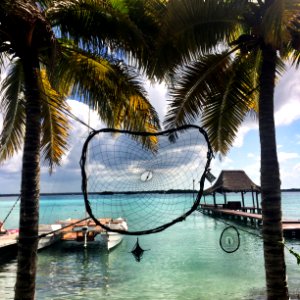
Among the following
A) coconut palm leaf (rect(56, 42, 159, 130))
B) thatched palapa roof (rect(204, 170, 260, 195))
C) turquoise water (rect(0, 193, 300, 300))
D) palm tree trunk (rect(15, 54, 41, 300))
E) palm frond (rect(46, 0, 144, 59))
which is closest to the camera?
palm tree trunk (rect(15, 54, 41, 300))

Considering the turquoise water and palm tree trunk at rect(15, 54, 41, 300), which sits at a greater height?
palm tree trunk at rect(15, 54, 41, 300)

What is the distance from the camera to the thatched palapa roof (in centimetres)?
4900

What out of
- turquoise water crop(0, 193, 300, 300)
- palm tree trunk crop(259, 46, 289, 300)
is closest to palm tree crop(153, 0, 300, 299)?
palm tree trunk crop(259, 46, 289, 300)

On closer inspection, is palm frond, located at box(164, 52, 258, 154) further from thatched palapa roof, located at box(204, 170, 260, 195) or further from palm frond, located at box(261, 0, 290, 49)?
thatched palapa roof, located at box(204, 170, 260, 195)

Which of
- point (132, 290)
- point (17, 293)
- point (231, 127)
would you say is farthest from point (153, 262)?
point (17, 293)

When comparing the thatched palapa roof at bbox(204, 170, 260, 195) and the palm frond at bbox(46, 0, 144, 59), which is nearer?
the palm frond at bbox(46, 0, 144, 59)

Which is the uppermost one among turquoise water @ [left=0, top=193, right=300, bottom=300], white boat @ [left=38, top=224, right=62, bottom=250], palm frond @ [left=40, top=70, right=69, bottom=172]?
palm frond @ [left=40, top=70, right=69, bottom=172]

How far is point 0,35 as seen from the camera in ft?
26.7

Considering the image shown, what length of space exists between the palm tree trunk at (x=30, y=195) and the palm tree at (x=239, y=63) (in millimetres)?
2913

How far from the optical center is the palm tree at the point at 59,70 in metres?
7.84

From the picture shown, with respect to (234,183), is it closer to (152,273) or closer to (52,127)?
(152,273)

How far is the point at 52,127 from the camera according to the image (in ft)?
39.9

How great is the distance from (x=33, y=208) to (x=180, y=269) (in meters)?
17.1

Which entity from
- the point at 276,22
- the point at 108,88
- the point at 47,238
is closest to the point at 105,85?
the point at 108,88
